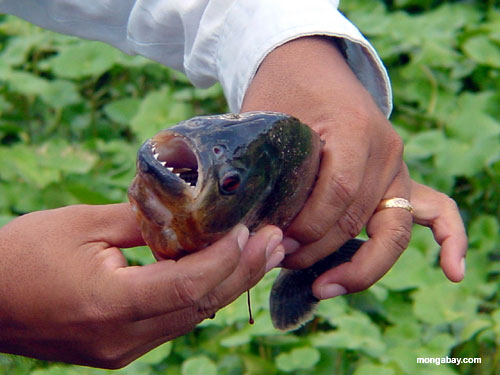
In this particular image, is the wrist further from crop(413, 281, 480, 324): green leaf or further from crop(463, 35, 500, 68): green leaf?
crop(463, 35, 500, 68): green leaf

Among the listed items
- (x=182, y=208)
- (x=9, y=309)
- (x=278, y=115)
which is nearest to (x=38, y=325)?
(x=9, y=309)

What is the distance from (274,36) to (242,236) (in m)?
0.64

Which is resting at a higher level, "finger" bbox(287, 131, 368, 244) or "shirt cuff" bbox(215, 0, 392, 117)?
"shirt cuff" bbox(215, 0, 392, 117)

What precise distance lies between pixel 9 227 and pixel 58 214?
0.42 feet

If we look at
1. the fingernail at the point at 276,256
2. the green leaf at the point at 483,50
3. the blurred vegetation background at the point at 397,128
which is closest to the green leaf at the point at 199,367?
the blurred vegetation background at the point at 397,128

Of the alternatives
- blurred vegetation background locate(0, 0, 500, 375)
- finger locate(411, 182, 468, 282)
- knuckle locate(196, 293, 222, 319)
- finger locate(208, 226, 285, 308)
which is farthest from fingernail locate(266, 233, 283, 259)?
blurred vegetation background locate(0, 0, 500, 375)

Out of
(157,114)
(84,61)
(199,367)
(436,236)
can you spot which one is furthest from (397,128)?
(436,236)

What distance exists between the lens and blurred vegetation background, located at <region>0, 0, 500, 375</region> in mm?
2801

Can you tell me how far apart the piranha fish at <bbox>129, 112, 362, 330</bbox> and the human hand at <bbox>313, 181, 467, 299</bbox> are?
208 mm

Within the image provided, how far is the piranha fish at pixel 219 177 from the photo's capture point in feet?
4.79

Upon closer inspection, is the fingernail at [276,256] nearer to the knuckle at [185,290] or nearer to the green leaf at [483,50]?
the knuckle at [185,290]

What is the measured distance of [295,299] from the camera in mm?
2057

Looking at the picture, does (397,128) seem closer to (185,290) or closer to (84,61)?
(84,61)

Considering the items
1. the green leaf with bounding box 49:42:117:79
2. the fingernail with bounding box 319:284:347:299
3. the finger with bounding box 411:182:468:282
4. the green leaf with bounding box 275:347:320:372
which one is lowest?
the green leaf with bounding box 275:347:320:372
